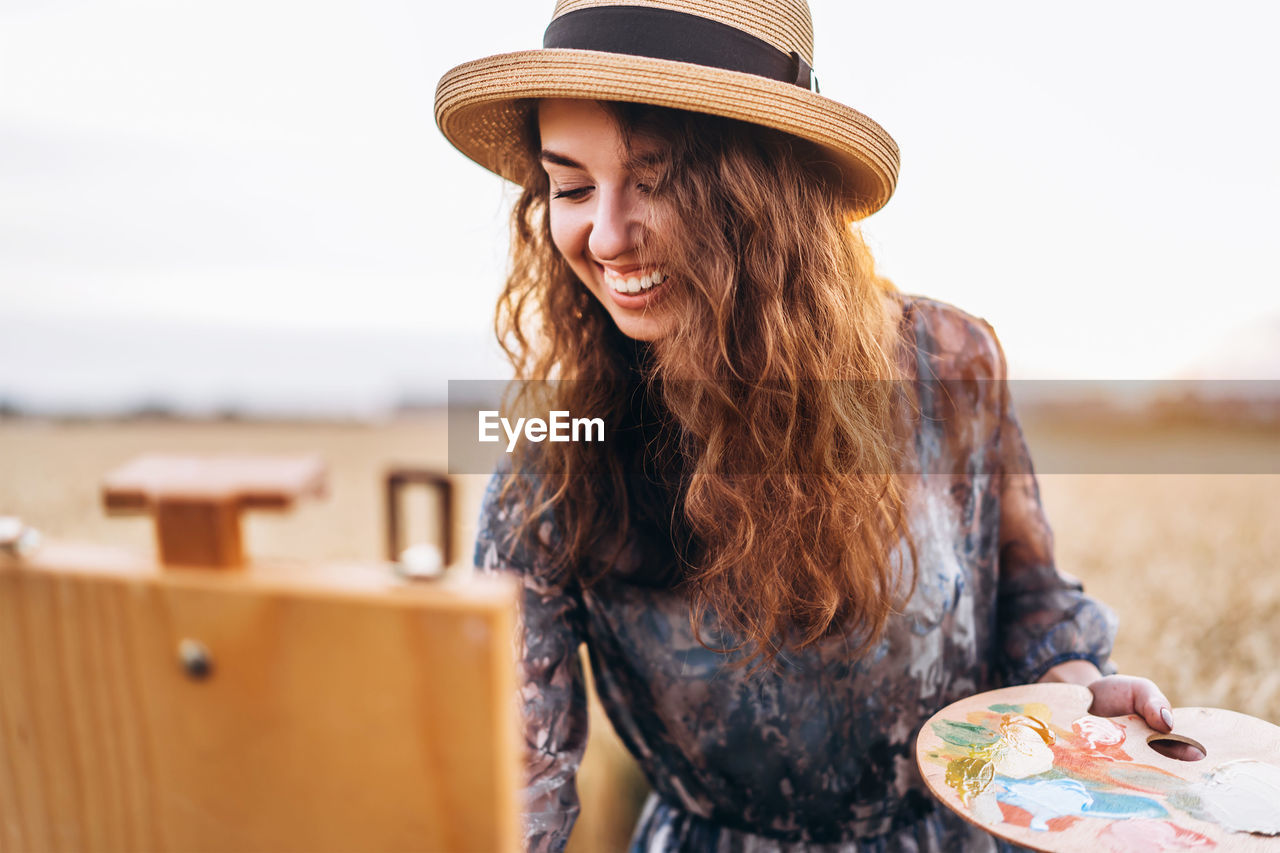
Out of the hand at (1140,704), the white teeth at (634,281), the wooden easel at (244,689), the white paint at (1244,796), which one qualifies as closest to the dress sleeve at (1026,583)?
the hand at (1140,704)

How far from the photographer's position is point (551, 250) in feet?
4.30

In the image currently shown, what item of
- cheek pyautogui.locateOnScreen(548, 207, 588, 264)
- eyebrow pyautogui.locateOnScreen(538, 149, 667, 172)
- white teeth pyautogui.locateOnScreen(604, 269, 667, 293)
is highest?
eyebrow pyautogui.locateOnScreen(538, 149, 667, 172)

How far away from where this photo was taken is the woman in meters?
1.02

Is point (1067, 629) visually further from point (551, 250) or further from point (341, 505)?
point (341, 505)

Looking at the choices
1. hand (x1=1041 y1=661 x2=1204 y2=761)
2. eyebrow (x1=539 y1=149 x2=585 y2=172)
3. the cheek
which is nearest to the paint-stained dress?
hand (x1=1041 y1=661 x2=1204 y2=761)

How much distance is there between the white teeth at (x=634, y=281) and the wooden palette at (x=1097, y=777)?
70 centimetres

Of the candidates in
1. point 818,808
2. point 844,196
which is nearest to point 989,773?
point 818,808

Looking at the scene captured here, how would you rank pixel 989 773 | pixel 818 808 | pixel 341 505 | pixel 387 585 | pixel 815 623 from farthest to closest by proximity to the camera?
pixel 341 505 → pixel 818 808 → pixel 815 623 → pixel 989 773 → pixel 387 585

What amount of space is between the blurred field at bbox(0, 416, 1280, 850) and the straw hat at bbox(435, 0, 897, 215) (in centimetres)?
114

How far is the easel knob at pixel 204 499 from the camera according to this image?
0.55m

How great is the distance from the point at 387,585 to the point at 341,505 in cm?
390

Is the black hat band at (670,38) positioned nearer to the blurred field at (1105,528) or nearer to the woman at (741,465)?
the woman at (741,465)

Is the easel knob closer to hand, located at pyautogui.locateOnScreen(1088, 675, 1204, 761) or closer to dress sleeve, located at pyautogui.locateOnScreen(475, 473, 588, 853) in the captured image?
dress sleeve, located at pyautogui.locateOnScreen(475, 473, 588, 853)

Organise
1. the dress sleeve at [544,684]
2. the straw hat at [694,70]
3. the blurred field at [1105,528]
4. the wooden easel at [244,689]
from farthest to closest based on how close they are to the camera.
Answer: the blurred field at [1105,528], the dress sleeve at [544,684], the straw hat at [694,70], the wooden easel at [244,689]
